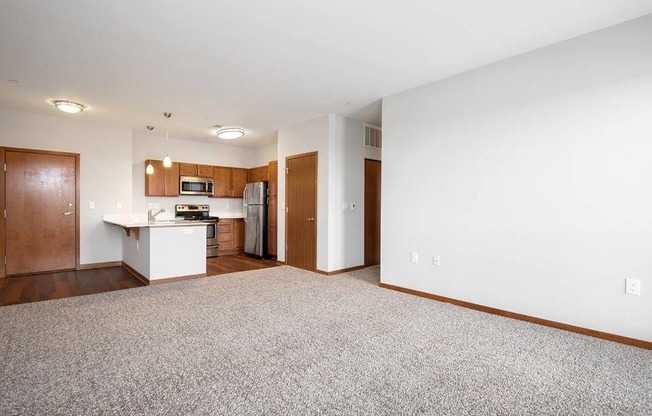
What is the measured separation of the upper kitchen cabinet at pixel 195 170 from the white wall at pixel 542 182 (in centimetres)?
483

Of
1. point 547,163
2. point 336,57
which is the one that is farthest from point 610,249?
point 336,57

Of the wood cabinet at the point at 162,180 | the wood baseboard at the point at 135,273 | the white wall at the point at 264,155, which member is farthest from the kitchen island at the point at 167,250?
the white wall at the point at 264,155

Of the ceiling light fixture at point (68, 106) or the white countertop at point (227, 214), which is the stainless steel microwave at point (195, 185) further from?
the ceiling light fixture at point (68, 106)

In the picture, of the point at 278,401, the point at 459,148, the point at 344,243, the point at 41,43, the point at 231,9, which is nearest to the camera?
the point at 278,401

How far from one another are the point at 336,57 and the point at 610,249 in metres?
3.06

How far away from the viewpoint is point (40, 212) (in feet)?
17.2

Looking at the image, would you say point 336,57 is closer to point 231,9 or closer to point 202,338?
point 231,9

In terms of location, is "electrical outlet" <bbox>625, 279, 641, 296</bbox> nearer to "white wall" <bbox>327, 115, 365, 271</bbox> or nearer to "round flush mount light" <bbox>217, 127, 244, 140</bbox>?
"white wall" <bbox>327, 115, 365, 271</bbox>

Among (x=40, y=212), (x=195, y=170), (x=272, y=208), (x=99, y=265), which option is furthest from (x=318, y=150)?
(x=40, y=212)

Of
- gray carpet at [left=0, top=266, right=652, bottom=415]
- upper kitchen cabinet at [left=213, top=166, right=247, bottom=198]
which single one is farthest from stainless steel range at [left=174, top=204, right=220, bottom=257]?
gray carpet at [left=0, top=266, right=652, bottom=415]

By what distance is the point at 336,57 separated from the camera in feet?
10.7

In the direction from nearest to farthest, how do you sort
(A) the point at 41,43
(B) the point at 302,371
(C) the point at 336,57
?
(B) the point at 302,371 < (A) the point at 41,43 < (C) the point at 336,57

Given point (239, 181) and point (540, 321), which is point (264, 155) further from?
point (540, 321)

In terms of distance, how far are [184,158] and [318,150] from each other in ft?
11.7
